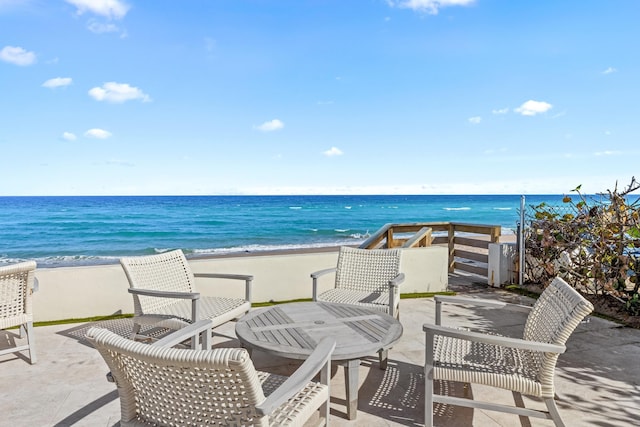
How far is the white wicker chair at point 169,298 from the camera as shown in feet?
10.2

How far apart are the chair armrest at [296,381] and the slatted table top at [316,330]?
1.15ft

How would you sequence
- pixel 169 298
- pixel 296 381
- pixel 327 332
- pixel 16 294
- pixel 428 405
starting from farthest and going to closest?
pixel 169 298 → pixel 16 294 → pixel 327 332 → pixel 428 405 → pixel 296 381

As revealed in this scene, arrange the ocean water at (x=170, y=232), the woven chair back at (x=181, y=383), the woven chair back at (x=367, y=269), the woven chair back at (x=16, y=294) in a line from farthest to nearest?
the ocean water at (x=170, y=232) → the woven chair back at (x=367, y=269) → the woven chair back at (x=16, y=294) → the woven chair back at (x=181, y=383)

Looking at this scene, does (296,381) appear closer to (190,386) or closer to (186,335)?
(190,386)

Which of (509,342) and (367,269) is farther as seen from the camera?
(367,269)

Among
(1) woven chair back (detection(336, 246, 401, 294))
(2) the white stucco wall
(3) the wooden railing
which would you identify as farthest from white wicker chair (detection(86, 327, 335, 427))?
(3) the wooden railing

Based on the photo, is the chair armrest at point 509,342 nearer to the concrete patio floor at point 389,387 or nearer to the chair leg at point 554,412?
the chair leg at point 554,412

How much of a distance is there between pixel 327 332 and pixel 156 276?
1.81 m

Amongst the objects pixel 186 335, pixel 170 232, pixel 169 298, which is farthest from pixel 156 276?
pixel 170 232

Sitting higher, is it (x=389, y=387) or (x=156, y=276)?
(x=156, y=276)

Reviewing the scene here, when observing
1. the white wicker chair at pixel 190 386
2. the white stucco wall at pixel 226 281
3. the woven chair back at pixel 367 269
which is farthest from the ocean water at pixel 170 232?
the white wicker chair at pixel 190 386

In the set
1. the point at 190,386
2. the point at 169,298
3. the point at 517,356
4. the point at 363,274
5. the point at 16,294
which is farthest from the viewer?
the point at 363,274

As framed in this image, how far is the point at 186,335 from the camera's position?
2.12m

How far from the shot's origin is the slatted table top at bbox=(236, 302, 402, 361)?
2.33m
